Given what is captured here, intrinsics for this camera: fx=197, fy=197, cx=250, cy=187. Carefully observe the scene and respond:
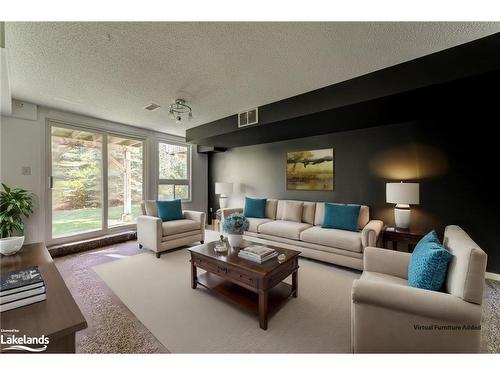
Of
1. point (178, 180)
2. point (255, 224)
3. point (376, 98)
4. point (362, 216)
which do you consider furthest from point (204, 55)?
point (178, 180)

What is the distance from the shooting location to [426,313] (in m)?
1.08

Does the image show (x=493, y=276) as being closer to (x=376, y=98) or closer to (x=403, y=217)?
(x=403, y=217)

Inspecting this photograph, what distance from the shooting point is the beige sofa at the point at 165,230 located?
307 cm

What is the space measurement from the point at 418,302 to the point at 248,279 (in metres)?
1.15

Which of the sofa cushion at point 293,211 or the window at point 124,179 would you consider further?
the window at point 124,179

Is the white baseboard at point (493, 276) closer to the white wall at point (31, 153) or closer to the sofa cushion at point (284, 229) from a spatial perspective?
the sofa cushion at point (284, 229)

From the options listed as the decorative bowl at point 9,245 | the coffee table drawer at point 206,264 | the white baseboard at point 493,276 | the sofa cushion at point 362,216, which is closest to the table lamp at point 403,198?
the sofa cushion at point 362,216

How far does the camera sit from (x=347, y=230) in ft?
9.68

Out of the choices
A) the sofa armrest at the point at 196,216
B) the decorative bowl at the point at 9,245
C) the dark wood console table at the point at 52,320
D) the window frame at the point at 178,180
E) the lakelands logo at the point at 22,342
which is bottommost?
the lakelands logo at the point at 22,342

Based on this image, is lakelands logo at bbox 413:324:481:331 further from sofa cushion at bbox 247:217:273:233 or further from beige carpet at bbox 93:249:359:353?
sofa cushion at bbox 247:217:273:233

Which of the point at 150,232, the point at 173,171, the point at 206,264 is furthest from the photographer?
the point at 173,171

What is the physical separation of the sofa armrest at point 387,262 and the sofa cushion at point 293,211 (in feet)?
6.19

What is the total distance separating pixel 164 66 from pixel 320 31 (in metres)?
1.54
